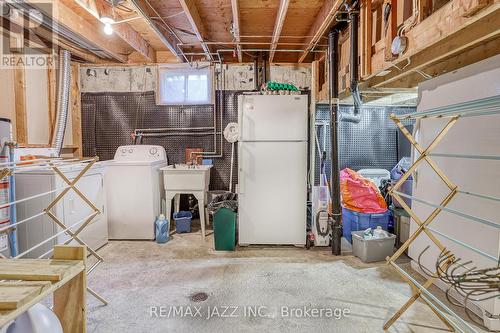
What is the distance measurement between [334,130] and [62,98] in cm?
337

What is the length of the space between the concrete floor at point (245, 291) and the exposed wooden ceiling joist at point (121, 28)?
239 centimetres

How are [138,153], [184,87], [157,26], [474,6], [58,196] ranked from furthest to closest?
1. [184,87]
2. [138,153]
3. [157,26]
4. [58,196]
5. [474,6]

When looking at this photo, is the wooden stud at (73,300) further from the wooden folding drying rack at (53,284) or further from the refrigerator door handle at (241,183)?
the refrigerator door handle at (241,183)

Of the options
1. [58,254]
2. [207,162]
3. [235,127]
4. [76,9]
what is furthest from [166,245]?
[76,9]

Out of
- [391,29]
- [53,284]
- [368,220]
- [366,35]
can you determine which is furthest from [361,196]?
[53,284]

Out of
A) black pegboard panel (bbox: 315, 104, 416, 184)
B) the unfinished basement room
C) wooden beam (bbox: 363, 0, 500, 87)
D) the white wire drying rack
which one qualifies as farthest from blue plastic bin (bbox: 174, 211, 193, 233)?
wooden beam (bbox: 363, 0, 500, 87)

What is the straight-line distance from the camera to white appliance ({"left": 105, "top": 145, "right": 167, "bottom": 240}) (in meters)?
3.62

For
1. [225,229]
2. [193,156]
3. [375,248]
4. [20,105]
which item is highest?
[20,105]

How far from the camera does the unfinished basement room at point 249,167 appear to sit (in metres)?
1.93

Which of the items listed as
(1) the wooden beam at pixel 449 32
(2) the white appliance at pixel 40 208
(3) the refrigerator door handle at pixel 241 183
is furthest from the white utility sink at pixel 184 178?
(1) the wooden beam at pixel 449 32

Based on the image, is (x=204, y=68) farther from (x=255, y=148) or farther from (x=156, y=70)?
(x=255, y=148)

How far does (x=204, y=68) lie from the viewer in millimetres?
4461

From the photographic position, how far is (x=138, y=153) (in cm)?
427

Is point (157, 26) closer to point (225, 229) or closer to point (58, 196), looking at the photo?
point (58, 196)
